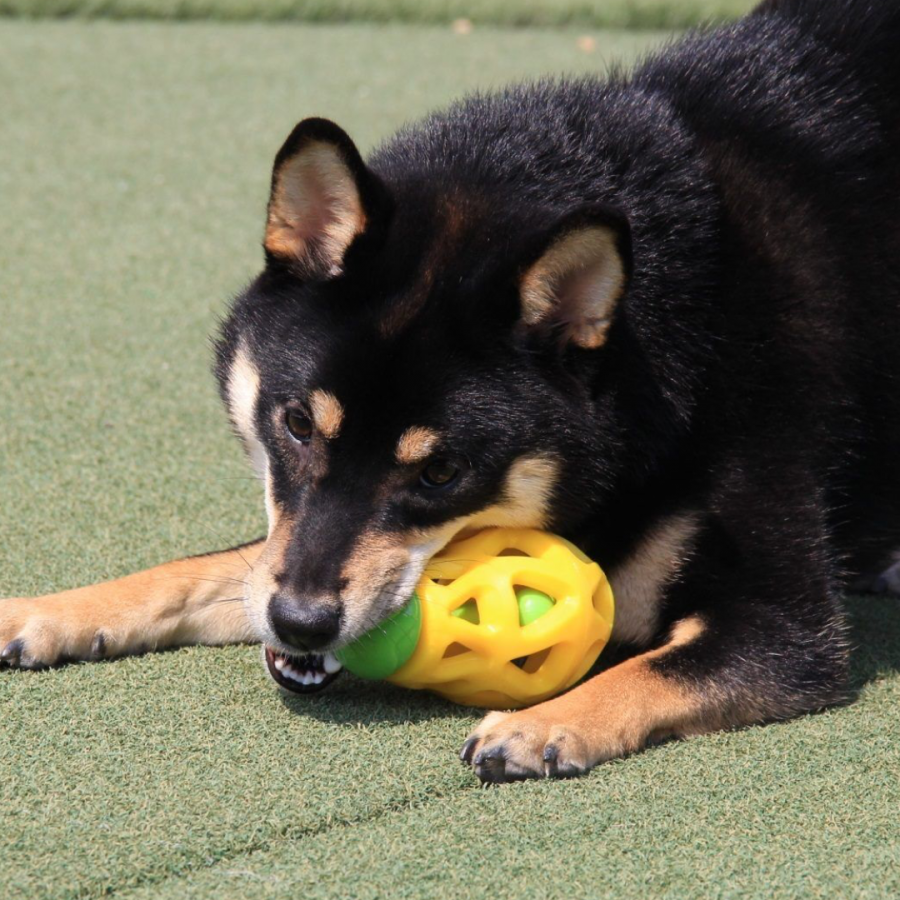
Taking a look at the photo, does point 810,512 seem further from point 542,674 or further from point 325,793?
point 325,793

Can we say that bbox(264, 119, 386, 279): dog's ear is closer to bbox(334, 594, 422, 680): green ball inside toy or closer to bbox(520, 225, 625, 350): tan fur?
bbox(520, 225, 625, 350): tan fur

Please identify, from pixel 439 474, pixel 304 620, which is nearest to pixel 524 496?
pixel 439 474

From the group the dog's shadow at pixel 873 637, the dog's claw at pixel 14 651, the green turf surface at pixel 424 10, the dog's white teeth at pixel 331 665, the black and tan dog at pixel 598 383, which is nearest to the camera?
the black and tan dog at pixel 598 383

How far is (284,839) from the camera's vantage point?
2.71 m

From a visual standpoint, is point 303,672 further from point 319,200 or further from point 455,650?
point 319,200

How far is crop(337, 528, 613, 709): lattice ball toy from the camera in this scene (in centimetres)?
307

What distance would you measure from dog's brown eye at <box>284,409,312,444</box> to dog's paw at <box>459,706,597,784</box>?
2.42 ft

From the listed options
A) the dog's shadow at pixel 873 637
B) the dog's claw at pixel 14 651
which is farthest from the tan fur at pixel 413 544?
the dog's shadow at pixel 873 637

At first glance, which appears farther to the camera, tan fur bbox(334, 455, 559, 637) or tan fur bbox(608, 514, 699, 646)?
tan fur bbox(608, 514, 699, 646)

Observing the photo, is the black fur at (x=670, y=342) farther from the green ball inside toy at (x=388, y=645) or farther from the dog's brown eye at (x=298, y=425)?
the green ball inside toy at (x=388, y=645)

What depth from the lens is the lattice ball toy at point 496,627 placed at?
307cm

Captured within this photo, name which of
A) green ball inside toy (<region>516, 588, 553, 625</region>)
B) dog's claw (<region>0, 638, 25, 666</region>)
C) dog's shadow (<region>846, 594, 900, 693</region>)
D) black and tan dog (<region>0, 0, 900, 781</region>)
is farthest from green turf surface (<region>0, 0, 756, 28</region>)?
green ball inside toy (<region>516, 588, 553, 625</region>)

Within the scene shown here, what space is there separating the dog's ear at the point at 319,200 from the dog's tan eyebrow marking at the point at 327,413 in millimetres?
300

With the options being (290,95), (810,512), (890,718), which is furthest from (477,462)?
(290,95)
